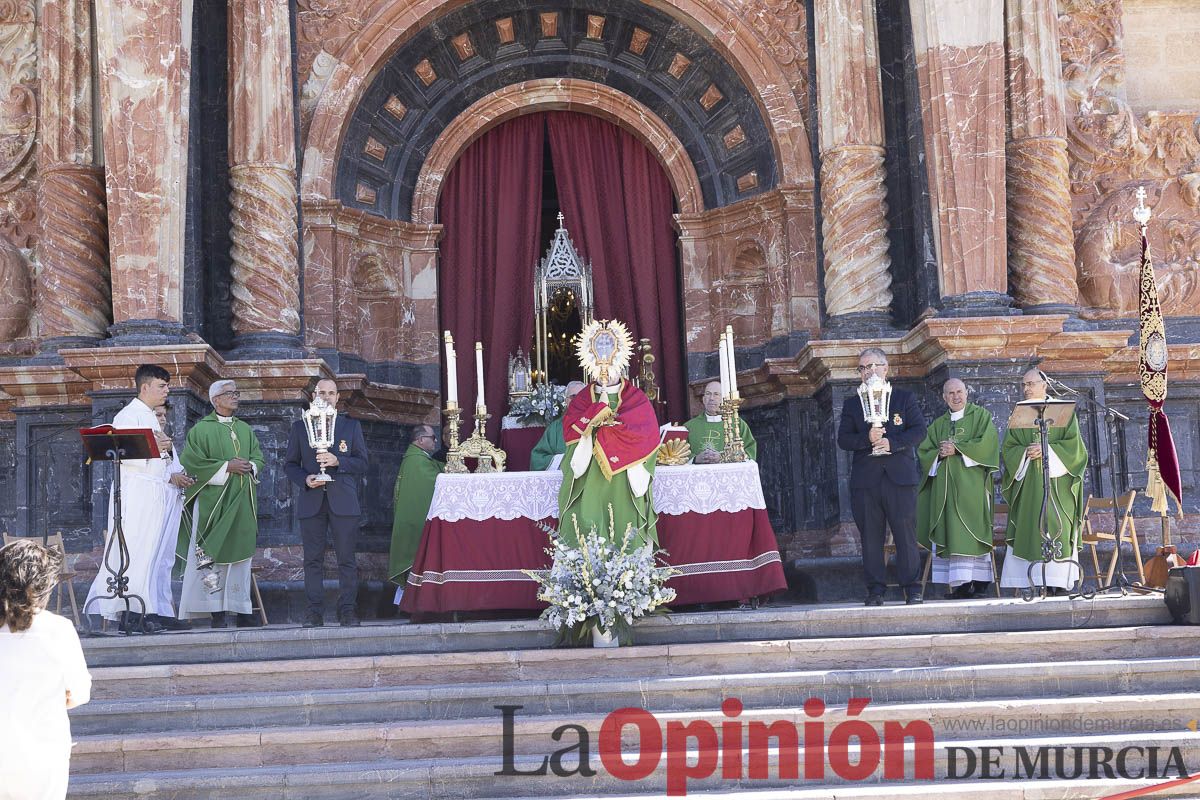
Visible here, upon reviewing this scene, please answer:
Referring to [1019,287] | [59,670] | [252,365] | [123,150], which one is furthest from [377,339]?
[59,670]

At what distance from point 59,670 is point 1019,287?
963cm

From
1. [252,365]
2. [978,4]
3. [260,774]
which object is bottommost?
[260,774]

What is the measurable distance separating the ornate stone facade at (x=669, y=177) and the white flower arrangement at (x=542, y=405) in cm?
127

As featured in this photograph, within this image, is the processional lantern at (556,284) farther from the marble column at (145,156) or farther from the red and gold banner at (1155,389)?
the red and gold banner at (1155,389)

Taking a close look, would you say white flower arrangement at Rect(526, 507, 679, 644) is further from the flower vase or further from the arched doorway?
the arched doorway

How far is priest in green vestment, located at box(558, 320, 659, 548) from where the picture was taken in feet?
33.5

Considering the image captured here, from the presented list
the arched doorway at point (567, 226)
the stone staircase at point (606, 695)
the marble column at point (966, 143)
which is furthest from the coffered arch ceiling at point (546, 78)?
the stone staircase at point (606, 695)

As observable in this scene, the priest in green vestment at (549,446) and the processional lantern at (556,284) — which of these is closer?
the priest in green vestment at (549,446)

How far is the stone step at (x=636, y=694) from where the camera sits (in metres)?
8.42

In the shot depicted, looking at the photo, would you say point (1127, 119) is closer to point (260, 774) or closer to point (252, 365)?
point (252, 365)

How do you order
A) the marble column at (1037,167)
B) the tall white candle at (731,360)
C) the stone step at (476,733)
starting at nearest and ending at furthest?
1. the stone step at (476,733)
2. the tall white candle at (731,360)
3. the marble column at (1037,167)

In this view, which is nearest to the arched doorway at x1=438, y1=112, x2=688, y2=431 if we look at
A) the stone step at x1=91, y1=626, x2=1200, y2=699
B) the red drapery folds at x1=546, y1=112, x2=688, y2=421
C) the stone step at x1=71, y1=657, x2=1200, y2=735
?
the red drapery folds at x1=546, y1=112, x2=688, y2=421

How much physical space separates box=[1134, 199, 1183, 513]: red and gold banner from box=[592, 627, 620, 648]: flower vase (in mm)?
4439

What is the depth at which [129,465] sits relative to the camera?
10.8 m
